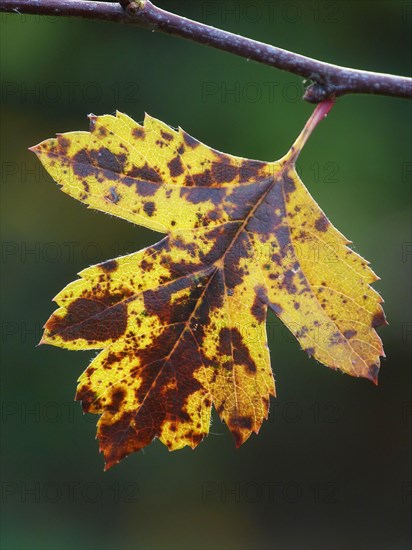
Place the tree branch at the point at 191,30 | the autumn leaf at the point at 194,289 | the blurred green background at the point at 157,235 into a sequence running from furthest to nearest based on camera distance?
1. the blurred green background at the point at 157,235
2. the autumn leaf at the point at 194,289
3. the tree branch at the point at 191,30

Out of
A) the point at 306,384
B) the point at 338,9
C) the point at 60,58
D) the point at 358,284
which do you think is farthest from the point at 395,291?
the point at 358,284

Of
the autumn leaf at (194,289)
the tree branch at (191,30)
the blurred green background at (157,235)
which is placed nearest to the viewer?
the tree branch at (191,30)

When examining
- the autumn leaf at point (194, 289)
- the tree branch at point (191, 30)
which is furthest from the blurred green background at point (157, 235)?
the tree branch at point (191, 30)

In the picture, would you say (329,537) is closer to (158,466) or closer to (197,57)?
(158,466)

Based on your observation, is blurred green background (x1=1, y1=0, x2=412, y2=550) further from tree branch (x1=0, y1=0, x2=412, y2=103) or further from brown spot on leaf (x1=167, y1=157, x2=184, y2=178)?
tree branch (x1=0, y1=0, x2=412, y2=103)

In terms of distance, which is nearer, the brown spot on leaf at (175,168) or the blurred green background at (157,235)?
the brown spot on leaf at (175,168)

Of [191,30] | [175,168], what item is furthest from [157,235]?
[191,30]

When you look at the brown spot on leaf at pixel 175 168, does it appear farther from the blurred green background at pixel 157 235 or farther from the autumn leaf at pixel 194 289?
the blurred green background at pixel 157 235
